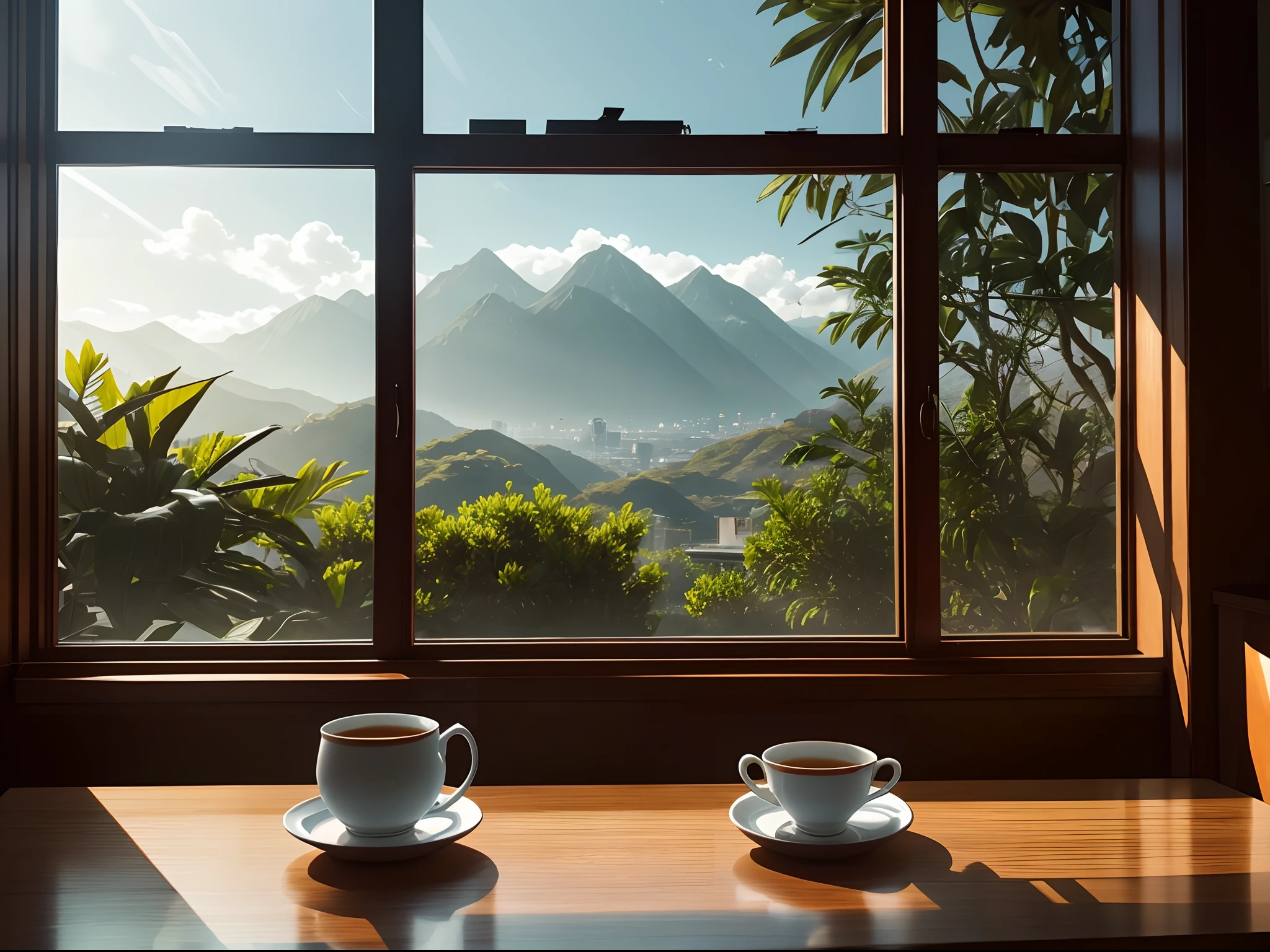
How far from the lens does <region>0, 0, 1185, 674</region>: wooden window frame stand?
1903 millimetres

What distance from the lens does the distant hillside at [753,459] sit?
80.4 inches

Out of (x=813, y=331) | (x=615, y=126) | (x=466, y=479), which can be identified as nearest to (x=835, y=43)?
(x=615, y=126)

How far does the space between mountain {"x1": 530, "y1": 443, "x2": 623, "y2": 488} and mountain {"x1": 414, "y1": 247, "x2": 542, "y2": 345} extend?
1.18ft

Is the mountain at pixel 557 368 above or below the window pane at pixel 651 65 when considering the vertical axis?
below

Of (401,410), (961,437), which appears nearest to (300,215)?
(401,410)

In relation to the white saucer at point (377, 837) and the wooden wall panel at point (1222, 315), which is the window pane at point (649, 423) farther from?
the white saucer at point (377, 837)

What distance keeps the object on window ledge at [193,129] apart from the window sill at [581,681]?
3.95ft

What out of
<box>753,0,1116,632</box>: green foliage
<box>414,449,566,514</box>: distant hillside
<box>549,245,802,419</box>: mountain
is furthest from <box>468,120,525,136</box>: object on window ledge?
<box>414,449,566,514</box>: distant hillside

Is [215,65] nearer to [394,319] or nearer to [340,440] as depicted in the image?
[394,319]

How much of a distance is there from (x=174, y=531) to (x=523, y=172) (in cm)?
116

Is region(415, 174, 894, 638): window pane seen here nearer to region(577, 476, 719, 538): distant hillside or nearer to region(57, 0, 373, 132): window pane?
region(577, 476, 719, 538): distant hillside

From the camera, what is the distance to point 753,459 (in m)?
2.05

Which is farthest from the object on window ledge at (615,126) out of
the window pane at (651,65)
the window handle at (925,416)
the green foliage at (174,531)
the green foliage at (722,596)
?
the green foliage at (722,596)

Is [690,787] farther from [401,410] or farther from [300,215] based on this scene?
[300,215]
